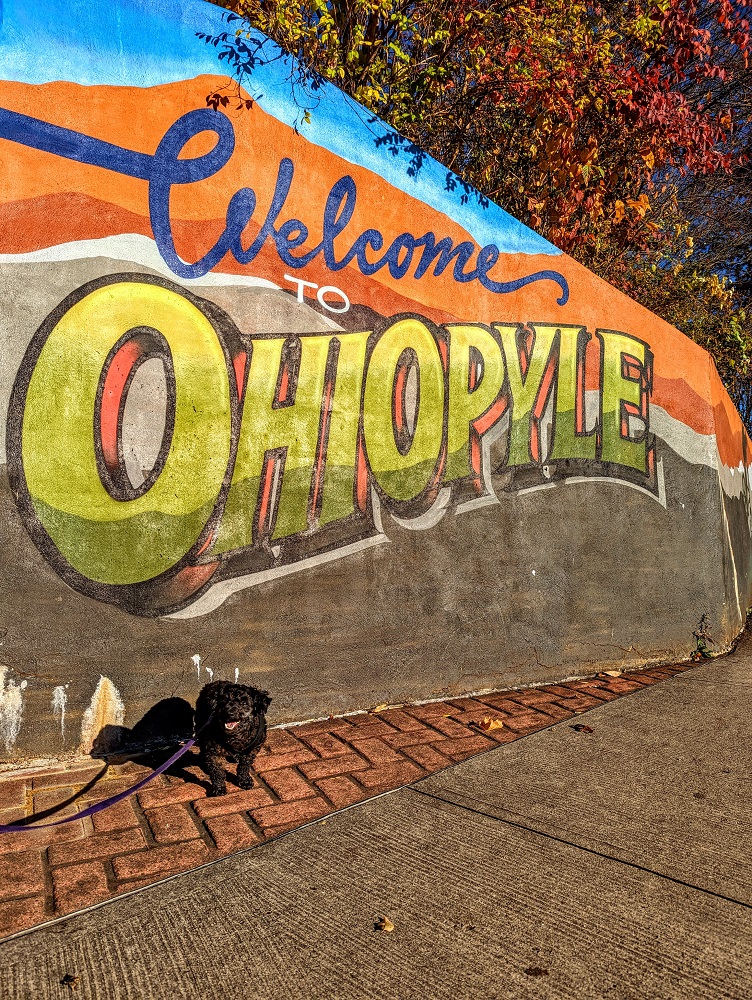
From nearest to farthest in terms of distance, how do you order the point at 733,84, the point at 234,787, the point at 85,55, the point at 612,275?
the point at 234,787, the point at 85,55, the point at 612,275, the point at 733,84

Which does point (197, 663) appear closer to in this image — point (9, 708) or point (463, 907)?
point (9, 708)

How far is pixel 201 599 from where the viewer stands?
4738mm

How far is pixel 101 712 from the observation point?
4.43 meters

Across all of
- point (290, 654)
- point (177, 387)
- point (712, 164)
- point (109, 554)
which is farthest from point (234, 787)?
point (712, 164)

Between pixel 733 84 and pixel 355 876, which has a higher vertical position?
pixel 733 84

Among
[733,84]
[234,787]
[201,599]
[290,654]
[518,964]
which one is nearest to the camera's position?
[518,964]

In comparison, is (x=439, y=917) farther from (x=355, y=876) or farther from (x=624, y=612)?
(x=624, y=612)

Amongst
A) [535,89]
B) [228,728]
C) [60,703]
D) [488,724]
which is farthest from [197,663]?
[535,89]

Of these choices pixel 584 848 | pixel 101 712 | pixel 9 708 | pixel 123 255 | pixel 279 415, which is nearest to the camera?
pixel 584 848

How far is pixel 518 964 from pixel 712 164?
23.2ft

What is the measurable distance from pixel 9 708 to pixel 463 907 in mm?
2711

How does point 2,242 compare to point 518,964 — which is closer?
point 518,964

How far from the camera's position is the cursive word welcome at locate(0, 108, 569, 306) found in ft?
14.4

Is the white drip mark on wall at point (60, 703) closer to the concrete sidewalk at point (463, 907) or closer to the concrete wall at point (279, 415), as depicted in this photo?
the concrete wall at point (279, 415)
